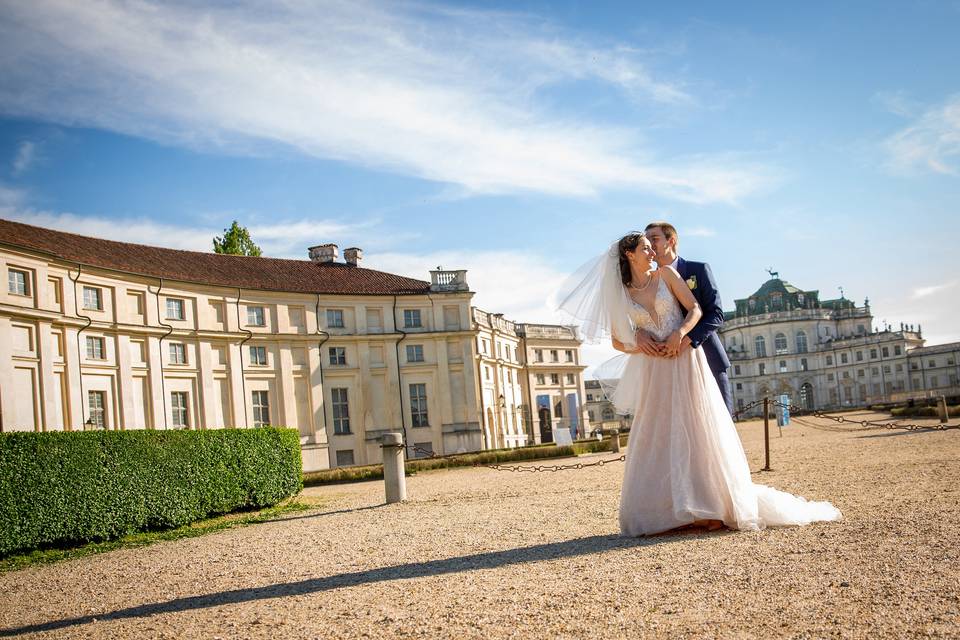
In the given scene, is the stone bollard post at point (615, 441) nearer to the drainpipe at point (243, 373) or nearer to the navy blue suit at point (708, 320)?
the drainpipe at point (243, 373)

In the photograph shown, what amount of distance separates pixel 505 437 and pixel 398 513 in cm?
4523

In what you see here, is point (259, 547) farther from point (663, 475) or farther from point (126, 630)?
point (663, 475)

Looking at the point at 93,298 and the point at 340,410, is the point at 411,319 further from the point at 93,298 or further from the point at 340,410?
the point at 93,298

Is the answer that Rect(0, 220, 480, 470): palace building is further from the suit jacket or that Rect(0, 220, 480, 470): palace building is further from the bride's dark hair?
the suit jacket

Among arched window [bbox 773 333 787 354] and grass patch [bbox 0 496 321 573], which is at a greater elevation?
arched window [bbox 773 333 787 354]

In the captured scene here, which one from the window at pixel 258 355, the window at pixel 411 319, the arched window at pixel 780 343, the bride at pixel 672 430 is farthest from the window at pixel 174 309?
the arched window at pixel 780 343

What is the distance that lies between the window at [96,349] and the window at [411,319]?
17807 millimetres

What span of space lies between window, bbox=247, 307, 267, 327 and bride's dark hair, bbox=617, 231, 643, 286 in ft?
120

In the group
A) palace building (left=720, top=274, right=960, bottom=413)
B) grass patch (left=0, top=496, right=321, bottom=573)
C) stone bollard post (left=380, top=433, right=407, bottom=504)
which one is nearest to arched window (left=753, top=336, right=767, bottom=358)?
palace building (left=720, top=274, right=960, bottom=413)

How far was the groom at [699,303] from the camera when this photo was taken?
286 inches

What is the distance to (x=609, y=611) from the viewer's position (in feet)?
14.9

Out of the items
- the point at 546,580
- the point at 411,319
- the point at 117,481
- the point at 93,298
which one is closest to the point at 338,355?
the point at 411,319

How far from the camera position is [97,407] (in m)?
33.8

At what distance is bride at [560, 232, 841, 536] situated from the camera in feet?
22.5
